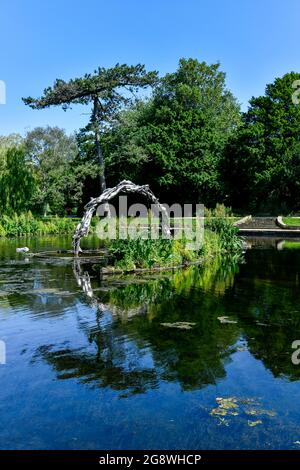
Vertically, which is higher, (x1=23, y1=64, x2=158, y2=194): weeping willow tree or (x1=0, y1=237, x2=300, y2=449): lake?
(x1=23, y1=64, x2=158, y2=194): weeping willow tree

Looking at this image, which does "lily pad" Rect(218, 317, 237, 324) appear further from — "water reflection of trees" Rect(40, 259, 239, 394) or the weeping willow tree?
the weeping willow tree

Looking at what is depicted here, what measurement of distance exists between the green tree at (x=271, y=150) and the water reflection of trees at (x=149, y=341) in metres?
31.7

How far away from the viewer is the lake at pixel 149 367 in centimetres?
538

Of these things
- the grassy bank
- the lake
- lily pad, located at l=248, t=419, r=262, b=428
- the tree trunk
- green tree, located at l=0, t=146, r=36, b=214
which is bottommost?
lily pad, located at l=248, t=419, r=262, b=428

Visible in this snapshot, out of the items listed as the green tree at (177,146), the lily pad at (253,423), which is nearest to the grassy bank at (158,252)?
the lily pad at (253,423)

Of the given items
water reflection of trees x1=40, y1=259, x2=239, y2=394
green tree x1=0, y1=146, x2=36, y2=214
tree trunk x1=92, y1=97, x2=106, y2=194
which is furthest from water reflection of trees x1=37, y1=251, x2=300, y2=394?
tree trunk x1=92, y1=97, x2=106, y2=194

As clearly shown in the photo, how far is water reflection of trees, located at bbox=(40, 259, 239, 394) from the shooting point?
23.0 ft

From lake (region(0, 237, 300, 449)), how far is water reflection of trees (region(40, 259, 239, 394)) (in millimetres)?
22

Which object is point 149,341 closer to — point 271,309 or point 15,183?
point 271,309

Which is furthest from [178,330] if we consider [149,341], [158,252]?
[158,252]

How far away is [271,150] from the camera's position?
146 ft

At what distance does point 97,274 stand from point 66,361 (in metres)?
8.84

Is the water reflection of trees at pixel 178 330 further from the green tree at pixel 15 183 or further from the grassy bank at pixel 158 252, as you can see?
the green tree at pixel 15 183
